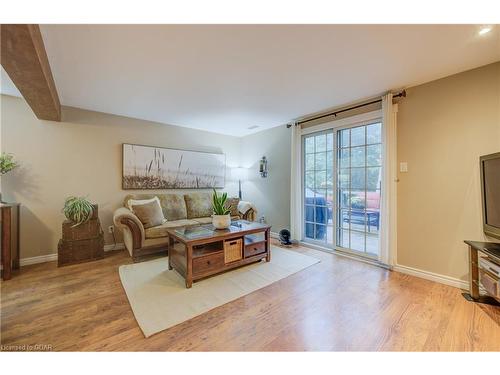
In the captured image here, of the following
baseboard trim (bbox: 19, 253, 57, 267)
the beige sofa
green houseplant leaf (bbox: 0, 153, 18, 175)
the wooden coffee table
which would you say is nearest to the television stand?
the wooden coffee table

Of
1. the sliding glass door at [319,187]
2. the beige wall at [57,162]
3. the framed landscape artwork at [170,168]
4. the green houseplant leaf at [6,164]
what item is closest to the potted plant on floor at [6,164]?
the green houseplant leaf at [6,164]

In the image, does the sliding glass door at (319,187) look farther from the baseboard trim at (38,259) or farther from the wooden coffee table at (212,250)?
the baseboard trim at (38,259)

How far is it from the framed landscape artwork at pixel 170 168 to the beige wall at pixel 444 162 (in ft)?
10.9

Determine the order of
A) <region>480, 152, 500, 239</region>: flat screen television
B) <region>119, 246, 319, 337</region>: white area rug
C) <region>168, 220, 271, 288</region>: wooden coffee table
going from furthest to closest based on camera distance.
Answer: <region>168, 220, 271, 288</region>: wooden coffee table
<region>480, 152, 500, 239</region>: flat screen television
<region>119, 246, 319, 337</region>: white area rug

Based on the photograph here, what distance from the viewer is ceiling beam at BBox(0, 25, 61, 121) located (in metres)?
1.27

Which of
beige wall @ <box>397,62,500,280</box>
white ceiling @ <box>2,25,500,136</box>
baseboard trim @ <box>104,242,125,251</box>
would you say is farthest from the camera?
baseboard trim @ <box>104,242,125,251</box>

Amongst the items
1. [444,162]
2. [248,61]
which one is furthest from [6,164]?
[444,162]

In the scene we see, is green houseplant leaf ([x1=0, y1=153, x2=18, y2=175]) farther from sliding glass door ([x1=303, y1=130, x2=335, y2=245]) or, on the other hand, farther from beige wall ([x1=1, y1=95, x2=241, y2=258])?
sliding glass door ([x1=303, y1=130, x2=335, y2=245])

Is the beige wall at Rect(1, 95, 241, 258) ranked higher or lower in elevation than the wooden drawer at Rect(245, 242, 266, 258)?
higher

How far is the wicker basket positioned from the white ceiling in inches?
74.0

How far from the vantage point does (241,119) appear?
12.1ft

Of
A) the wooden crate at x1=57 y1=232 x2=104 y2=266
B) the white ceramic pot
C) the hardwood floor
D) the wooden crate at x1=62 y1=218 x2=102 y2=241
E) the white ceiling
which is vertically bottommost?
the hardwood floor
